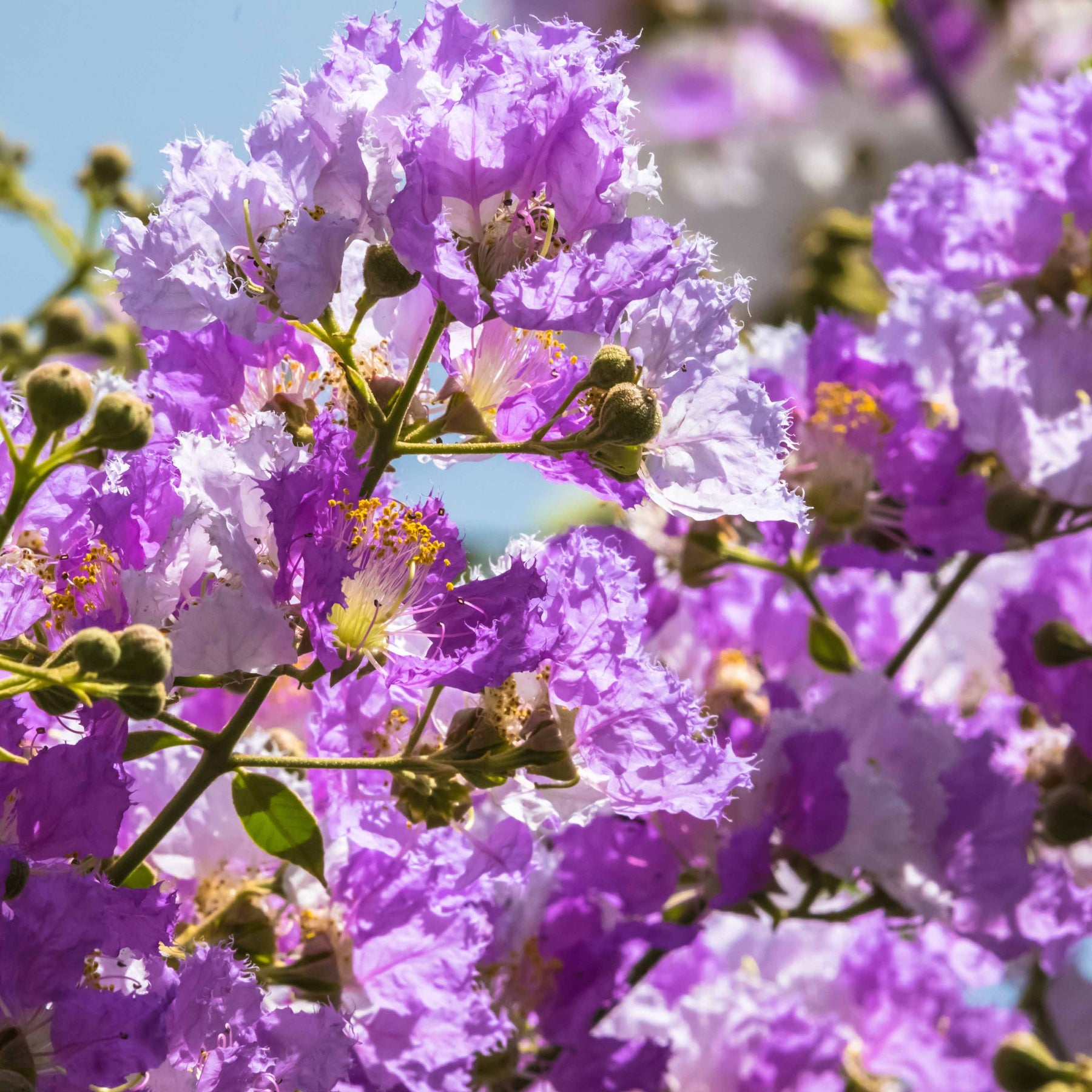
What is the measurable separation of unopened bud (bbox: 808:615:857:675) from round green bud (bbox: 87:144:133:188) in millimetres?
683

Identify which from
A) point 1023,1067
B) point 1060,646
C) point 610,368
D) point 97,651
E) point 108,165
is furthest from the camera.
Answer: point 108,165

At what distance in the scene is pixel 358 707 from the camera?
32.2 inches

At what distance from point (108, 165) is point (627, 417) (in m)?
0.78

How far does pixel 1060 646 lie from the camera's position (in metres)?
1.09

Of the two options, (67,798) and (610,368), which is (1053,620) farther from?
(67,798)

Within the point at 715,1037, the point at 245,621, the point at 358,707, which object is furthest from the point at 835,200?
the point at 245,621

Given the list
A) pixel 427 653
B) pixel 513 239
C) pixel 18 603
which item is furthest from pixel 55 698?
pixel 513 239

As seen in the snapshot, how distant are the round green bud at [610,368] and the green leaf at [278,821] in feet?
0.83

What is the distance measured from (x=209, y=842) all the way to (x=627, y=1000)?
40cm

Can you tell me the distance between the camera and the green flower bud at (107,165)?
125 cm

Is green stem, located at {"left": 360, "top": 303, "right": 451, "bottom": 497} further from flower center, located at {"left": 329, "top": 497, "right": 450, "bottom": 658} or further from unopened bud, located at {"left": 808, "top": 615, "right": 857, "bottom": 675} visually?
unopened bud, located at {"left": 808, "top": 615, "right": 857, "bottom": 675}

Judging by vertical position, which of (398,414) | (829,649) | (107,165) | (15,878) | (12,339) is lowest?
(15,878)

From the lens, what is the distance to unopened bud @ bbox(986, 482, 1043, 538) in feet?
3.41

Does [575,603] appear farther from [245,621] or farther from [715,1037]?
[715,1037]
